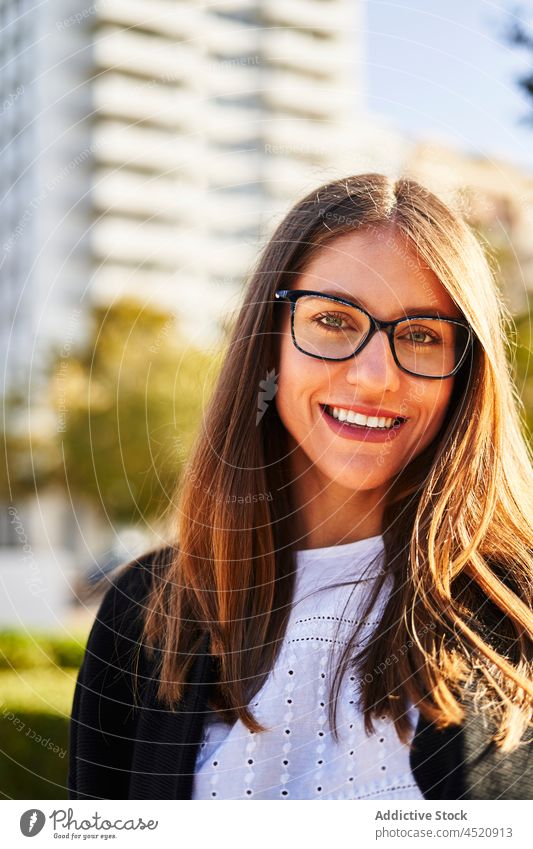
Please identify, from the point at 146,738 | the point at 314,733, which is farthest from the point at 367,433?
the point at 146,738

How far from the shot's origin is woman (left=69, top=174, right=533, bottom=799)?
158 cm

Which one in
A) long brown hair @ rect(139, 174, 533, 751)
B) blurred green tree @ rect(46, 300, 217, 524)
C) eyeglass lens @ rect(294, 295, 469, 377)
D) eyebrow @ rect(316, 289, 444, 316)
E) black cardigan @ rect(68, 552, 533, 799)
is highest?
blurred green tree @ rect(46, 300, 217, 524)

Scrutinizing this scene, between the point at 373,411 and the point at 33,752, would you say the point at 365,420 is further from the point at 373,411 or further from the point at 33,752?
the point at 33,752

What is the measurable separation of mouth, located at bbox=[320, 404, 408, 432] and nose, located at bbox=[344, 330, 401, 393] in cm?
7

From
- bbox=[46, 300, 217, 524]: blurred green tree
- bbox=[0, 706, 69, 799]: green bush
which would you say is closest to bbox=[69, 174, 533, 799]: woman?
bbox=[0, 706, 69, 799]: green bush

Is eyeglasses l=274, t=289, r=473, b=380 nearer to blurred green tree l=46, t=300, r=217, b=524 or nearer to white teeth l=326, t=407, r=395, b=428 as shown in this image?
white teeth l=326, t=407, r=395, b=428

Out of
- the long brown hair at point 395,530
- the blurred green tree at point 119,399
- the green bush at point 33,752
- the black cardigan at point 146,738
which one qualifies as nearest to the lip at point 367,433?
the long brown hair at point 395,530

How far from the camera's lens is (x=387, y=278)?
1635 millimetres

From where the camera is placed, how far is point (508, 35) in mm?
2518

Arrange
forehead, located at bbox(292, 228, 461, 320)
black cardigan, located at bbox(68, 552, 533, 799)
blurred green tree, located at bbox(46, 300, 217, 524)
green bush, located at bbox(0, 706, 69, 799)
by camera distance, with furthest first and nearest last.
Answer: blurred green tree, located at bbox(46, 300, 217, 524) < green bush, located at bbox(0, 706, 69, 799) < forehead, located at bbox(292, 228, 461, 320) < black cardigan, located at bbox(68, 552, 533, 799)

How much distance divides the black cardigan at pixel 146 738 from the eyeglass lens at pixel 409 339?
70 centimetres

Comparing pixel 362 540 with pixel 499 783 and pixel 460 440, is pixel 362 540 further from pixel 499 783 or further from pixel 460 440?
pixel 499 783

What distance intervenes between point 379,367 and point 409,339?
3.4 inches
